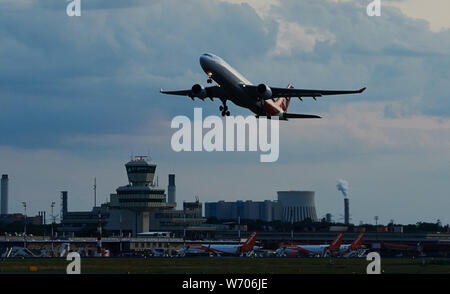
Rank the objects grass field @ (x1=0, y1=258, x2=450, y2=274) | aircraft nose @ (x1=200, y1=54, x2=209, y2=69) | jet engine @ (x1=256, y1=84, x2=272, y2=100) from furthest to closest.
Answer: jet engine @ (x1=256, y1=84, x2=272, y2=100), aircraft nose @ (x1=200, y1=54, x2=209, y2=69), grass field @ (x1=0, y1=258, x2=450, y2=274)

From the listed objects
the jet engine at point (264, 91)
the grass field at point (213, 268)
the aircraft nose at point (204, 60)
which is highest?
the aircraft nose at point (204, 60)

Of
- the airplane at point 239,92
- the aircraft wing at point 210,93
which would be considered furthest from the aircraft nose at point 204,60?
the aircraft wing at point 210,93

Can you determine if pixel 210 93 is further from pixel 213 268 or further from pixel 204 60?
pixel 213 268

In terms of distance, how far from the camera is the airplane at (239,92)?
12012cm

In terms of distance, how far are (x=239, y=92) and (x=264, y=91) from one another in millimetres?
3651

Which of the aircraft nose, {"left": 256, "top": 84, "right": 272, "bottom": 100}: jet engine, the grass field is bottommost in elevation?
the grass field

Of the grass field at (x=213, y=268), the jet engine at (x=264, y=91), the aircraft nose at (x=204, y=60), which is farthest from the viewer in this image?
the jet engine at (x=264, y=91)

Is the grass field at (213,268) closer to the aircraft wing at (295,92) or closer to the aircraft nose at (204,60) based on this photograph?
the aircraft wing at (295,92)

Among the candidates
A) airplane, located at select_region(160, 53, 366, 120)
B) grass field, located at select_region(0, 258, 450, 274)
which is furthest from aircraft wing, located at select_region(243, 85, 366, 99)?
grass field, located at select_region(0, 258, 450, 274)

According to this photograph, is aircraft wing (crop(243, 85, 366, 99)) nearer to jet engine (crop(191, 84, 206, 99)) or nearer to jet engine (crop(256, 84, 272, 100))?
jet engine (crop(256, 84, 272, 100))

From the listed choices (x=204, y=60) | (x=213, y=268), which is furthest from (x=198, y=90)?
(x=213, y=268)

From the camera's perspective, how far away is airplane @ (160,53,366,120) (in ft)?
394
